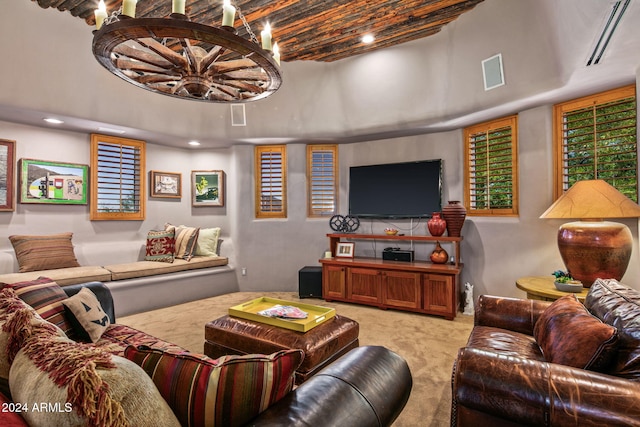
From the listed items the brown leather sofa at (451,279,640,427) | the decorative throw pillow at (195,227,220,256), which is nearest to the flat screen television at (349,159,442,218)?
the decorative throw pillow at (195,227,220,256)

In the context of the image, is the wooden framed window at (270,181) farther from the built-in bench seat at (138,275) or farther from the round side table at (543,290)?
the round side table at (543,290)

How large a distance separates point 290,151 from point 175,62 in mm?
3086

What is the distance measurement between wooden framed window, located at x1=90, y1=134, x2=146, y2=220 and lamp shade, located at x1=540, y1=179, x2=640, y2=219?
535 cm

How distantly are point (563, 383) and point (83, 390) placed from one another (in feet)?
5.04

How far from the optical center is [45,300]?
6.40 feet

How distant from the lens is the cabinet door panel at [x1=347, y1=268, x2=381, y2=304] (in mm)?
4211

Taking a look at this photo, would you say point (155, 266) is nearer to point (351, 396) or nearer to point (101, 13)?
point (101, 13)

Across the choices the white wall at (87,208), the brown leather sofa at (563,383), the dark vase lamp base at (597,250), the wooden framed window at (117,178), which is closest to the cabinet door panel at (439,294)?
the dark vase lamp base at (597,250)

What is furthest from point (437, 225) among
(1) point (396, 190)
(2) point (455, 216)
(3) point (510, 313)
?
(3) point (510, 313)

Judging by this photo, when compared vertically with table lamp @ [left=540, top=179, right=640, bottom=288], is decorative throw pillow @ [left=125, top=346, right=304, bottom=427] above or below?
below

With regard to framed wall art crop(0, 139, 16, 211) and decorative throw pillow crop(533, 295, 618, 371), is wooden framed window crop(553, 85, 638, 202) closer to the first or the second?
decorative throw pillow crop(533, 295, 618, 371)

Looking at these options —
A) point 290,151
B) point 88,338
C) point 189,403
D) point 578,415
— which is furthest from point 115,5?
point 578,415

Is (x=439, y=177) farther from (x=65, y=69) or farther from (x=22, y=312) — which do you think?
(x=65, y=69)

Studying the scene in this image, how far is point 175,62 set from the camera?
7.08 ft
